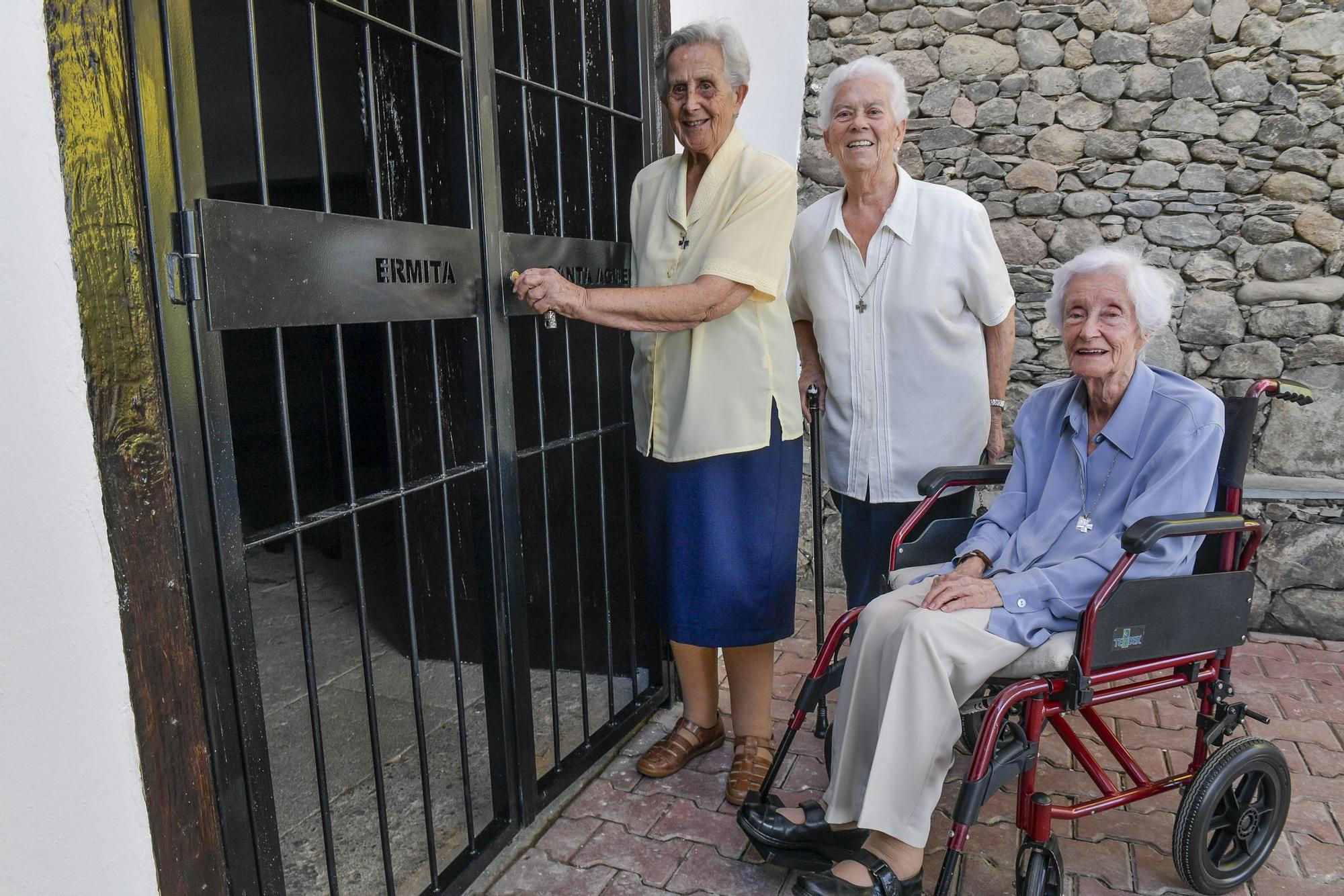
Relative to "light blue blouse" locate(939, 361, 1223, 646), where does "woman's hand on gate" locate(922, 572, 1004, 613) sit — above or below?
below

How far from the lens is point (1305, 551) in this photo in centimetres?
359

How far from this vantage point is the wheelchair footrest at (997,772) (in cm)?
172

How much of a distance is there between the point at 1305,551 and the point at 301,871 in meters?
3.63

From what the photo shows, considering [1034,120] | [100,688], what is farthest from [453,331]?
[1034,120]

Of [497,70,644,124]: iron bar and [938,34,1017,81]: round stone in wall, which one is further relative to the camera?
[938,34,1017,81]: round stone in wall

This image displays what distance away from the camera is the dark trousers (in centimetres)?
260

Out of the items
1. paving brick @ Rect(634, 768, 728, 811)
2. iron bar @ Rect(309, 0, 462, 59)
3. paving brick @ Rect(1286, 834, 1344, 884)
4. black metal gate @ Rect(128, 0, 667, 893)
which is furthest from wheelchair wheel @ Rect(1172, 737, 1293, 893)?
iron bar @ Rect(309, 0, 462, 59)

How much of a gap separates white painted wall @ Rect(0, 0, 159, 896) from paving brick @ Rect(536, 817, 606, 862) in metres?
1.20

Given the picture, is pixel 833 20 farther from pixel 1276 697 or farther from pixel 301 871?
pixel 301 871

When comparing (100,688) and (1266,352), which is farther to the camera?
(1266,352)

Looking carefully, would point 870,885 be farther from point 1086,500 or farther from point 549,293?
point 549,293

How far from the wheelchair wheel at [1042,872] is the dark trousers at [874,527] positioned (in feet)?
2.79

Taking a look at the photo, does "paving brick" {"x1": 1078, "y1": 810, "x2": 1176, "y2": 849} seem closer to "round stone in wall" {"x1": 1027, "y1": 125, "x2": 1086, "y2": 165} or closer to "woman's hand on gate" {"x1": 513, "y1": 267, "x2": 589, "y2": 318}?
"woman's hand on gate" {"x1": 513, "y1": 267, "x2": 589, "y2": 318}

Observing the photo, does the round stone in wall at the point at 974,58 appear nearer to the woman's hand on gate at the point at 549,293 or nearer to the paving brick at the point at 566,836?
Answer: the woman's hand on gate at the point at 549,293
